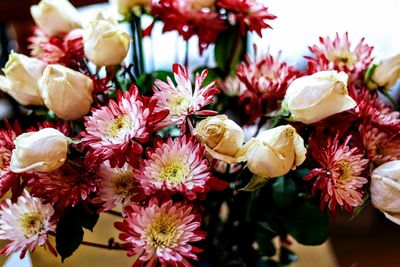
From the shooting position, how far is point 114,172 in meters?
0.46

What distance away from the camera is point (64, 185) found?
1.46 ft

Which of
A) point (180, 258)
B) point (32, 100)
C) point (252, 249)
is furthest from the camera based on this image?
point (252, 249)

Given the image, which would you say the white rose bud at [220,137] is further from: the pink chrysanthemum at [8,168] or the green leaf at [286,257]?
the green leaf at [286,257]

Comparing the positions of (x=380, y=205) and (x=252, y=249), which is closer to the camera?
(x=380, y=205)

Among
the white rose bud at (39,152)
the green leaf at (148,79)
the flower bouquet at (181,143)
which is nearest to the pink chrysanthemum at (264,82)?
the flower bouquet at (181,143)

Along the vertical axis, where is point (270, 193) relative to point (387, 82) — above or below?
below

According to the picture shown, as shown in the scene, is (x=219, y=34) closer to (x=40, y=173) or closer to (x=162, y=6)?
(x=162, y=6)

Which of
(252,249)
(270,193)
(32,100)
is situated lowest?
(252,249)

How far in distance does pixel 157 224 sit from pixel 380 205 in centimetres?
Answer: 20

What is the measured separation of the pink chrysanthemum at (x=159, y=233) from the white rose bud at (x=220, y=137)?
0.17ft

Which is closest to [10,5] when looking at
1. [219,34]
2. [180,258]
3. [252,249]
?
[219,34]

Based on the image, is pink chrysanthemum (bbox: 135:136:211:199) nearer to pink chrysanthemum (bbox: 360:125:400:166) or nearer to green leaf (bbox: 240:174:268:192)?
green leaf (bbox: 240:174:268:192)

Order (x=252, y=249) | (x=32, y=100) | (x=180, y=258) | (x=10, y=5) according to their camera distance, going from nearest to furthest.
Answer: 1. (x=180, y=258)
2. (x=32, y=100)
3. (x=252, y=249)
4. (x=10, y=5)

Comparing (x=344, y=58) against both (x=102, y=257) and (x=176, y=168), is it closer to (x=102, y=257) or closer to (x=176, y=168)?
(x=176, y=168)
